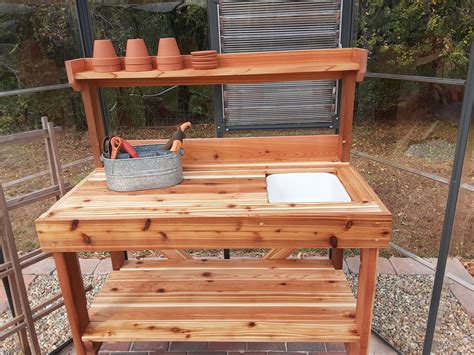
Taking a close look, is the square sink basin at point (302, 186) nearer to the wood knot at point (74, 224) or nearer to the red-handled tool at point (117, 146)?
the red-handled tool at point (117, 146)

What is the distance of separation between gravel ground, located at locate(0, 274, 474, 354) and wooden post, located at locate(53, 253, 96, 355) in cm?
69

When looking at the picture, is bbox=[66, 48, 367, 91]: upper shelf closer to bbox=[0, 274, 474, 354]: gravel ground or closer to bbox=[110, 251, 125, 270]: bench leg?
bbox=[110, 251, 125, 270]: bench leg

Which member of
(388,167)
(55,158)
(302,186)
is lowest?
(388,167)

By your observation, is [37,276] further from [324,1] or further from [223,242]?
[324,1]

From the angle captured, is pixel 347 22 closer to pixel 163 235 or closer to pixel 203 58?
pixel 203 58

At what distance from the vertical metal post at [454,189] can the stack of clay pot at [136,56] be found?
4.32ft

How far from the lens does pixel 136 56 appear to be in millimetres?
1686

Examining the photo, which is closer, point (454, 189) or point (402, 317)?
point (454, 189)

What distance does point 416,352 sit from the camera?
6.36 ft

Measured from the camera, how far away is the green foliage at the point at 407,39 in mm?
1953

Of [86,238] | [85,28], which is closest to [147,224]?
[86,238]

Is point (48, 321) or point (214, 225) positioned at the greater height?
point (214, 225)

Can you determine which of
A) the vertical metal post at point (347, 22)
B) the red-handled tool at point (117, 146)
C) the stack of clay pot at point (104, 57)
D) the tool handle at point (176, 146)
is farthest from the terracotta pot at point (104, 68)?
the vertical metal post at point (347, 22)

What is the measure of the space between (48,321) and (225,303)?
127 centimetres
